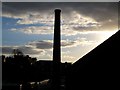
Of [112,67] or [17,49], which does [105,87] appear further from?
[17,49]

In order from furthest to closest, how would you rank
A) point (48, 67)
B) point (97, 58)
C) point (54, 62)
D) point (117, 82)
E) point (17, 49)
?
point (17, 49) < point (48, 67) < point (54, 62) < point (97, 58) < point (117, 82)

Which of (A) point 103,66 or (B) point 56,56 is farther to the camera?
(B) point 56,56

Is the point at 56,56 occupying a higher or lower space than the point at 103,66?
higher

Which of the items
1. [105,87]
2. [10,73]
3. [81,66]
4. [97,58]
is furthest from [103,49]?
[10,73]

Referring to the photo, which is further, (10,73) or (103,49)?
(10,73)

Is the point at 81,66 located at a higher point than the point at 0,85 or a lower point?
higher

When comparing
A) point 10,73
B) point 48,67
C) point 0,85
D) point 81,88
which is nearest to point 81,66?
point 81,88

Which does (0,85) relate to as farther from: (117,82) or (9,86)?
(117,82)

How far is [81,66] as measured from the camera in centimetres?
916

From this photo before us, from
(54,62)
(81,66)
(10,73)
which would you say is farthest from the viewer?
(10,73)

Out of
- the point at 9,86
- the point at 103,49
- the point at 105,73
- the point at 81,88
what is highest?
the point at 103,49

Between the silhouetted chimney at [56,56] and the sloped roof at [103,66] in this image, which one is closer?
the sloped roof at [103,66]

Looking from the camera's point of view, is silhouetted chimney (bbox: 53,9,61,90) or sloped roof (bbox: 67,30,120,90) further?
silhouetted chimney (bbox: 53,9,61,90)

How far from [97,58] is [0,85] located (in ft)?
46.3
